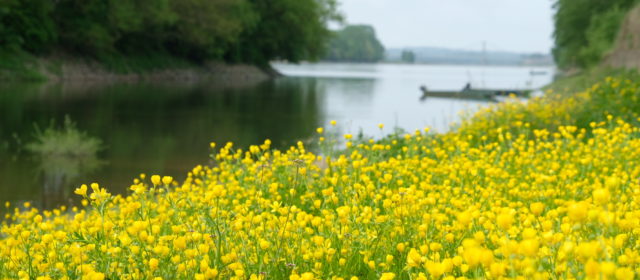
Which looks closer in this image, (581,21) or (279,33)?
(581,21)

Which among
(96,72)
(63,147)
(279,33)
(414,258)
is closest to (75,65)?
(96,72)

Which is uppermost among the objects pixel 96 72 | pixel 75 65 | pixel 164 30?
pixel 164 30

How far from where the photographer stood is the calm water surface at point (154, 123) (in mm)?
11469

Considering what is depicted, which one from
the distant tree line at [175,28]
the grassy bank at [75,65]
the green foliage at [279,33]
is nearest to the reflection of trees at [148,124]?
the grassy bank at [75,65]

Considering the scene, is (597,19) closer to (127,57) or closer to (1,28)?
(127,57)

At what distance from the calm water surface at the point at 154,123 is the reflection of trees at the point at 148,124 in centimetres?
2

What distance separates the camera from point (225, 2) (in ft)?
174

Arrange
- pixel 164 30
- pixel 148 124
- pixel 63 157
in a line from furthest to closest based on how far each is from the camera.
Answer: pixel 164 30 < pixel 148 124 < pixel 63 157

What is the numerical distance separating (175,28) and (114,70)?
9627mm

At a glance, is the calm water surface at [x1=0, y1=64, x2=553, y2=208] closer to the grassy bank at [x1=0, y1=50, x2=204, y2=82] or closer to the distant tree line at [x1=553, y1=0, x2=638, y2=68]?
the grassy bank at [x1=0, y1=50, x2=204, y2=82]

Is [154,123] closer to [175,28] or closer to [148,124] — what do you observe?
[148,124]

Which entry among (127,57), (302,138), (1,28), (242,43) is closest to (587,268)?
(302,138)

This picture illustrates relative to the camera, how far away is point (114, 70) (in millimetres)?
44156

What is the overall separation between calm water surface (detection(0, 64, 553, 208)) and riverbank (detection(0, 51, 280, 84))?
444cm
